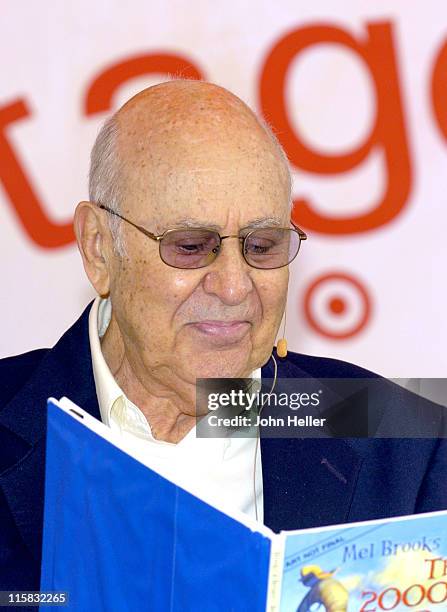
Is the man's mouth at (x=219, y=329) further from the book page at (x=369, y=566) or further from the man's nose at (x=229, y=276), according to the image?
the book page at (x=369, y=566)

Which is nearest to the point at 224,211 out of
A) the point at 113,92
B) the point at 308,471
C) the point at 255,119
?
the point at 255,119

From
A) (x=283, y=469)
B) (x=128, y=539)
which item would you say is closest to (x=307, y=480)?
(x=283, y=469)

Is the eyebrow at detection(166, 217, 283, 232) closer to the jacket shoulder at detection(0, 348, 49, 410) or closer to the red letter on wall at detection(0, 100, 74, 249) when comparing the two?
the jacket shoulder at detection(0, 348, 49, 410)

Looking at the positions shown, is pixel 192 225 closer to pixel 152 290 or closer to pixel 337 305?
pixel 152 290

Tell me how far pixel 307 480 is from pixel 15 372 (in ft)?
1.70

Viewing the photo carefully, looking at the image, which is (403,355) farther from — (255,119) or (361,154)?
(255,119)

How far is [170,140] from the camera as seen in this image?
1548 mm

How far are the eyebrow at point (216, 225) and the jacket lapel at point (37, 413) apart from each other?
0.31m

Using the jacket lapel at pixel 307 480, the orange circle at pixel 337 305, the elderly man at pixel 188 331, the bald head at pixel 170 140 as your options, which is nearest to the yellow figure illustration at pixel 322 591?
the elderly man at pixel 188 331

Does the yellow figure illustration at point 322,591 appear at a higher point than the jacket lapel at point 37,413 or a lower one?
lower

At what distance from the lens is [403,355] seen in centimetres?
255

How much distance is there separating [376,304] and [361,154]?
0.35m

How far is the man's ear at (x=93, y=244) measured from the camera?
5.43 ft

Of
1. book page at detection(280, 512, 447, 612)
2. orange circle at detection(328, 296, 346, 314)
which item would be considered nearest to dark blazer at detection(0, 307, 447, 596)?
book page at detection(280, 512, 447, 612)
